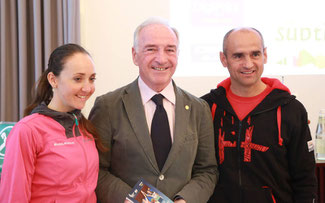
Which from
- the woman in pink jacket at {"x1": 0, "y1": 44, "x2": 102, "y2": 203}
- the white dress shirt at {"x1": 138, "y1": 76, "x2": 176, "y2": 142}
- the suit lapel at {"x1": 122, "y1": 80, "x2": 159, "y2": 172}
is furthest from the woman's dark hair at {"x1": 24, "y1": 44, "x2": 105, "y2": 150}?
the white dress shirt at {"x1": 138, "y1": 76, "x2": 176, "y2": 142}

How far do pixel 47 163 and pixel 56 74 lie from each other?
40 centimetres

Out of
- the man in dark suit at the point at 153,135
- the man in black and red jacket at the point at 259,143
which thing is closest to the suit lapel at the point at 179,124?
the man in dark suit at the point at 153,135

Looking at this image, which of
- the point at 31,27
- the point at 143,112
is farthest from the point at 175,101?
the point at 31,27

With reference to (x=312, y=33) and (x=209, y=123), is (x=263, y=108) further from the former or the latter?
(x=312, y=33)

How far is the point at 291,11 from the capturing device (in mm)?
3291

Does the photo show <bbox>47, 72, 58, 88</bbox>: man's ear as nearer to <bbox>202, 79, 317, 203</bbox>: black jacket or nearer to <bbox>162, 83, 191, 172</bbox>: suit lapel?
<bbox>162, 83, 191, 172</bbox>: suit lapel

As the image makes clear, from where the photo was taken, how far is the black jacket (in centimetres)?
167

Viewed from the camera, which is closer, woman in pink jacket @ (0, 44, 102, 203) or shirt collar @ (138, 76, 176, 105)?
woman in pink jacket @ (0, 44, 102, 203)

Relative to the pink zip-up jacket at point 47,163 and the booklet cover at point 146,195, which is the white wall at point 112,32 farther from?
the booklet cover at point 146,195

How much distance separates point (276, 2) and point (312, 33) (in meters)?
0.50

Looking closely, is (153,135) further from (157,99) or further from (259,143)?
(259,143)

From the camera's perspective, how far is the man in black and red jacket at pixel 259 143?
1674 millimetres

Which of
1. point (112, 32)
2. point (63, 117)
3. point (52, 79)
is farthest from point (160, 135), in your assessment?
point (112, 32)

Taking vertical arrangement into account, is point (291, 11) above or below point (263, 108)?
above
